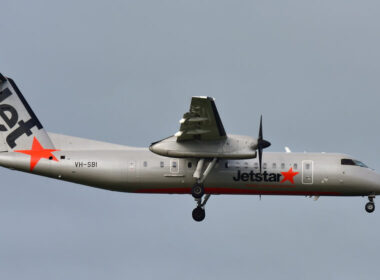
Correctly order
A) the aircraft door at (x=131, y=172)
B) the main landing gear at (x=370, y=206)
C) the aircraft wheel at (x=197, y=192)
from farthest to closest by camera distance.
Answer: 1. the main landing gear at (x=370, y=206)
2. the aircraft door at (x=131, y=172)
3. the aircraft wheel at (x=197, y=192)

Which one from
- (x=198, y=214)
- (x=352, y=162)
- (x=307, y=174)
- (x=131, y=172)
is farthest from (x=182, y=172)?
(x=352, y=162)

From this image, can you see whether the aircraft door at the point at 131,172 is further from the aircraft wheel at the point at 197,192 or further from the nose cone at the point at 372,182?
the nose cone at the point at 372,182

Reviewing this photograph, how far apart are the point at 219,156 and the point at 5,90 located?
35.1 ft

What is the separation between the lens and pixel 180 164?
4353 cm

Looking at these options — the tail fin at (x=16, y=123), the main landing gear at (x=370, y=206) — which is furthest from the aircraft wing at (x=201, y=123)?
the main landing gear at (x=370, y=206)

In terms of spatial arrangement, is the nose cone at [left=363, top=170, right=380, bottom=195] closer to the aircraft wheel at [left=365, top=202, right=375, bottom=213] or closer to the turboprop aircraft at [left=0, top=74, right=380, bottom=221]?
the turboprop aircraft at [left=0, top=74, right=380, bottom=221]

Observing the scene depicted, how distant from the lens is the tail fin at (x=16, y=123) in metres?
43.5

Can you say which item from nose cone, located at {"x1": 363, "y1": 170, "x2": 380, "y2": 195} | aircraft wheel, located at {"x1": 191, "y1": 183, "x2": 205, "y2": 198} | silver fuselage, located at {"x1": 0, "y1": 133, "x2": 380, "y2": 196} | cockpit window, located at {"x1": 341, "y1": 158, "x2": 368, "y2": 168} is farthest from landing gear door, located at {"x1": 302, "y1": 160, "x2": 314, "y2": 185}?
aircraft wheel, located at {"x1": 191, "y1": 183, "x2": 205, "y2": 198}

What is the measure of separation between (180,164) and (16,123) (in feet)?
26.4

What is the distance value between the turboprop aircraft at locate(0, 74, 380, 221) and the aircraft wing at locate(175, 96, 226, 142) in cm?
7

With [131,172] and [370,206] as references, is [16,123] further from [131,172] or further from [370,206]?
[370,206]

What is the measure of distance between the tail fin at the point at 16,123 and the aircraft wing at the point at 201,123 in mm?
6693

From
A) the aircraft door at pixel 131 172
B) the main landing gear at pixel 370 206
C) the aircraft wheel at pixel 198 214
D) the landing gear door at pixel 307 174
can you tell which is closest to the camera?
the aircraft door at pixel 131 172

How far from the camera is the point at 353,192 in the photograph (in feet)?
148
